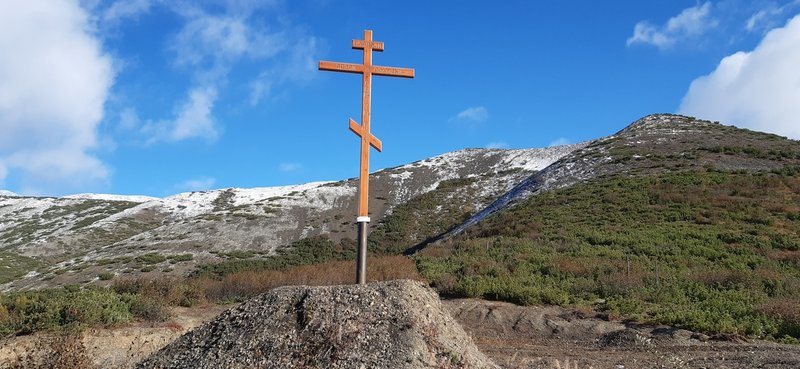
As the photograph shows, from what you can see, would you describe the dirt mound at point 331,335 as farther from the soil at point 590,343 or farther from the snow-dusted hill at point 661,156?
the snow-dusted hill at point 661,156

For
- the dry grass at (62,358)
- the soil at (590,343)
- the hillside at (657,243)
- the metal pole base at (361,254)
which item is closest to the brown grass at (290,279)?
the hillside at (657,243)

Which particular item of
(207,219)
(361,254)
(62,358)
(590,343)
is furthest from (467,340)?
(207,219)

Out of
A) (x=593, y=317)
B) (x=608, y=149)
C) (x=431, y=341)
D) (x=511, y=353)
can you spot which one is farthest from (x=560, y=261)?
(x=608, y=149)

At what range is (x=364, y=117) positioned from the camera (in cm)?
950

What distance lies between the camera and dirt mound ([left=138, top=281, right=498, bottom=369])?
650cm

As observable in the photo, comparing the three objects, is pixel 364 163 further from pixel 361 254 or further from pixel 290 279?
pixel 290 279

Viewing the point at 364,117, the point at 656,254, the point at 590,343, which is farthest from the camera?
the point at 656,254

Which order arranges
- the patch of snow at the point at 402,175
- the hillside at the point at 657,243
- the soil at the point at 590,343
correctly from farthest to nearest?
the patch of snow at the point at 402,175 → the hillside at the point at 657,243 → the soil at the point at 590,343

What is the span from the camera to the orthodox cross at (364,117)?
926cm

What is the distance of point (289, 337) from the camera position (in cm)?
689

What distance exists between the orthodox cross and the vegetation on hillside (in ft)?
25.4

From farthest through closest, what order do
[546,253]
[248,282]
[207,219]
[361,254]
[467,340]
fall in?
1. [207,219]
2. [546,253]
3. [248,282]
4. [361,254]
5. [467,340]

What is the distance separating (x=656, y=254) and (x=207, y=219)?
138ft

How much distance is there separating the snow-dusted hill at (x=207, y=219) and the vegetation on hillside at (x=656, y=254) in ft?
70.8
